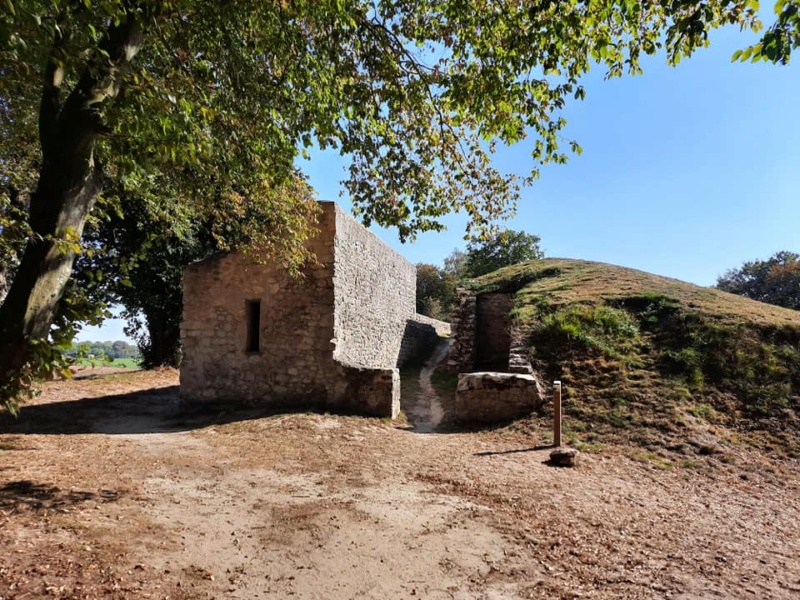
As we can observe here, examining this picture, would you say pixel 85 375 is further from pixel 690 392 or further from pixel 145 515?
pixel 690 392

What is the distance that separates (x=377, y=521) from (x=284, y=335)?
6304 millimetres

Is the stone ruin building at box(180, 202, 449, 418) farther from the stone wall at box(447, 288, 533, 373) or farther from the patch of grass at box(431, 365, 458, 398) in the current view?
the stone wall at box(447, 288, 533, 373)

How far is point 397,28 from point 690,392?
834 cm

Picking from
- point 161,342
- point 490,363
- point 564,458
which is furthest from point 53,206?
point 161,342

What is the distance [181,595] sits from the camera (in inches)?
119

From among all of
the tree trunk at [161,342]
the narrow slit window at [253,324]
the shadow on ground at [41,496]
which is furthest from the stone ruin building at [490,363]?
the tree trunk at [161,342]

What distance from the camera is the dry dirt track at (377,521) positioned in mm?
3322

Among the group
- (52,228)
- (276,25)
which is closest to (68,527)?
(52,228)

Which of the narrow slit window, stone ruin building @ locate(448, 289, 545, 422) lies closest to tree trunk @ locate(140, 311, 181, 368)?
the narrow slit window

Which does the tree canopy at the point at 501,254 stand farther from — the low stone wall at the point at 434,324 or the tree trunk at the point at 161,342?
the tree trunk at the point at 161,342

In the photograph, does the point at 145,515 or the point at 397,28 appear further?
the point at 397,28

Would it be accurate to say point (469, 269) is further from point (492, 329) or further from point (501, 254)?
point (492, 329)

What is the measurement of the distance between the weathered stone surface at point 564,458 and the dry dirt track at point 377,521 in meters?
0.19

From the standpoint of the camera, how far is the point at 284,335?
33.2 feet
